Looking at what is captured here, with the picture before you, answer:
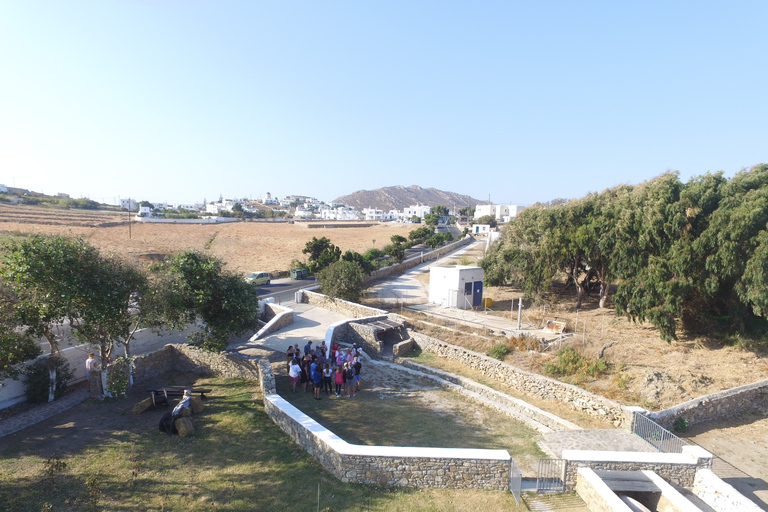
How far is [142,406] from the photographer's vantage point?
11414 mm

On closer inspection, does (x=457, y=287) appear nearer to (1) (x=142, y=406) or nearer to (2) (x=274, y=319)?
(2) (x=274, y=319)

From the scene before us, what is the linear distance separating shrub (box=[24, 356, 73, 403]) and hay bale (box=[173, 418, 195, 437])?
4.89 metres

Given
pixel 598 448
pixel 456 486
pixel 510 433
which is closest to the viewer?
pixel 456 486

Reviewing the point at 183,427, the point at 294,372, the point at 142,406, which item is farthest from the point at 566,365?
the point at 142,406

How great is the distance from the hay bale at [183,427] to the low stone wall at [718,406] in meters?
11.6

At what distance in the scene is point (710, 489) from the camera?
27.7 feet

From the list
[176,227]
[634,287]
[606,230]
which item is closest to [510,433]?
[634,287]

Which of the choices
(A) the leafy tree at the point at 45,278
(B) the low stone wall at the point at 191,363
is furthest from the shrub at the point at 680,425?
(A) the leafy tree at the point at 45,278

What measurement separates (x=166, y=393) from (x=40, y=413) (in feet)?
10.2

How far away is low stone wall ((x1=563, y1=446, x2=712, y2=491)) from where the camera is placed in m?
8.52

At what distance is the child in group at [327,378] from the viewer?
12.7 m

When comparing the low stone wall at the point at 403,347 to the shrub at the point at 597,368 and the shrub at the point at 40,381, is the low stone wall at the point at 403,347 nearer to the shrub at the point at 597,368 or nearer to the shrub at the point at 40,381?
the shrub at the point at 597,368

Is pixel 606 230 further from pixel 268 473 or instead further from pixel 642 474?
pixel 268 473

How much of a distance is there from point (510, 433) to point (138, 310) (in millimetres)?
11793
